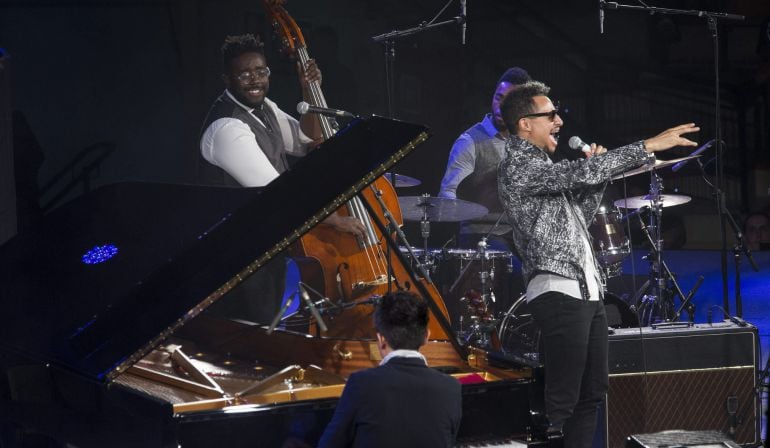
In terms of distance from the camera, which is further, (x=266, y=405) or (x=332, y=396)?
(x=332, y=396)

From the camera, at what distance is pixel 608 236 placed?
5.93 meters

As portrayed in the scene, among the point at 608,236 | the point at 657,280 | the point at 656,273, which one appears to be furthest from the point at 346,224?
the point at 656,273

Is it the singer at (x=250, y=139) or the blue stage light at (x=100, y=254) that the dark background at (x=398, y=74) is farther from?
the blue stage light at (x=100, y=254)

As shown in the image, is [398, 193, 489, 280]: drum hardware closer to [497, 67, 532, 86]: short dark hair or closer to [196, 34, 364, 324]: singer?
[196, 34, 364, 324]: singer

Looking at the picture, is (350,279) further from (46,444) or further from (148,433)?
(148,433)

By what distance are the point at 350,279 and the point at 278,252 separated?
4.81 ft

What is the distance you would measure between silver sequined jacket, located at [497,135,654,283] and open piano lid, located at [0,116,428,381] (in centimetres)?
81

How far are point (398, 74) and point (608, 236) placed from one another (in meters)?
3.11

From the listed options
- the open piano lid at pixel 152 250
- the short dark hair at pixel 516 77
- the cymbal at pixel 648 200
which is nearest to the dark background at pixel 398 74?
the short dark hair at pixel 516 77

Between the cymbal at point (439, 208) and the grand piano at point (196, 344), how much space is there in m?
2.01

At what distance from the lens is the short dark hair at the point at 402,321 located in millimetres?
2668

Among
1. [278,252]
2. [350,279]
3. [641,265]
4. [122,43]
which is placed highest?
[122,43]

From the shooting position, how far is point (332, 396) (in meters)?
3.05

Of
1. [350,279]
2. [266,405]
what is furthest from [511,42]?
[266,405]
